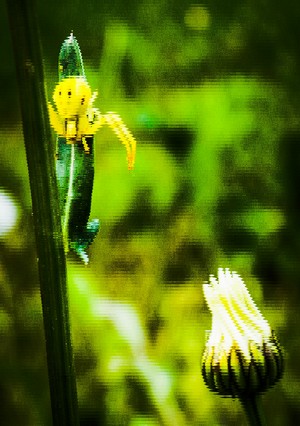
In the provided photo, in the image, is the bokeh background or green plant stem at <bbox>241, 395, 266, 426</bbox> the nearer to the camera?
green plant stem at <bbox>241, 395, 266, 426</bbox>

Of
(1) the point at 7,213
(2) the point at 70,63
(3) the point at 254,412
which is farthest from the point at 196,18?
(3) the point at 254,412

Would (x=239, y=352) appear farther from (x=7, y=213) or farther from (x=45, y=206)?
(x=7, y=213)

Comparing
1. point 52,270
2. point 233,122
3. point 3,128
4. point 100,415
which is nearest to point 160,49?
point 233,122

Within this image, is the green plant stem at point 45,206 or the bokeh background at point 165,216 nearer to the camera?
the green plant stem at point 45,206

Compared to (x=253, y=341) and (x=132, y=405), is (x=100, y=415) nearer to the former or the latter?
(x=132, y=405)

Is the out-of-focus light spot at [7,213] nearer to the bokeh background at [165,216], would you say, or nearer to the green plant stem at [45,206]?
the bokeh background at [165,216]

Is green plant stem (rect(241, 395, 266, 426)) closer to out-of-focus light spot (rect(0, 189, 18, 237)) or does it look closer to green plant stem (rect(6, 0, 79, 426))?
green plant stem (rect(6, 0, 79, 426))

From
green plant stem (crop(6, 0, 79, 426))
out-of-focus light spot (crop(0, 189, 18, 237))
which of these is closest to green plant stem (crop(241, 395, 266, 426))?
green plant stem (crop(6, 0, 79, 426))

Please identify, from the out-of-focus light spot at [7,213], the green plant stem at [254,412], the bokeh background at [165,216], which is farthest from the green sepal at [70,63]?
the green plant stem at [254,412]
